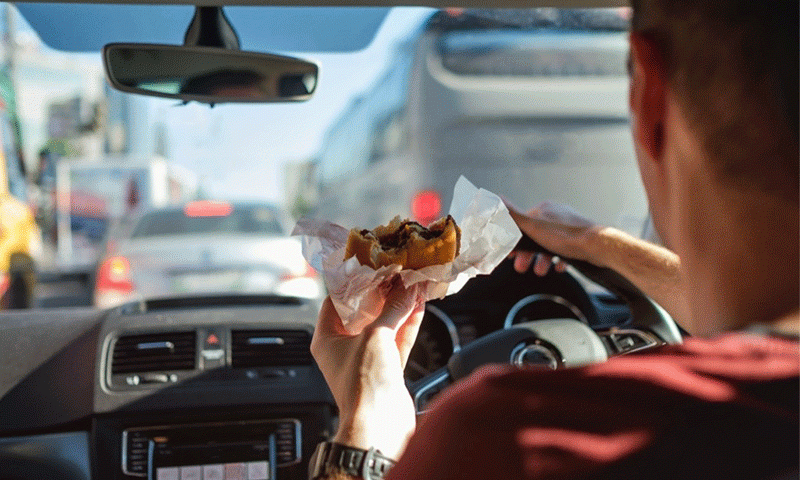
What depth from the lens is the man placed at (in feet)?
3.08

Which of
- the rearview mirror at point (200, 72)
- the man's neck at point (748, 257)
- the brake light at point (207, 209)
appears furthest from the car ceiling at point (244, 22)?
the brake light at point (207, 209)

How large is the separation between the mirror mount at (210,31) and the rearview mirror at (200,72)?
0.12 feet

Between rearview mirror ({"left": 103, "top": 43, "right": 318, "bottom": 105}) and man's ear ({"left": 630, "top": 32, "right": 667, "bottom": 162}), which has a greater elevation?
man's ear ({"left": 630, "top": 32, "right": 667, "bottom": 162})

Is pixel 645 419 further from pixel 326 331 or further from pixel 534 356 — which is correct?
pixel 534 356

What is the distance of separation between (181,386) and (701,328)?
2.03 m

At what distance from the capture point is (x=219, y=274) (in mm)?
8039

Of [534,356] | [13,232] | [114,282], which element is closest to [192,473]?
[534,356]

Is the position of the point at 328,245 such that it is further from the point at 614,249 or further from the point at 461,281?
the point at 614,249

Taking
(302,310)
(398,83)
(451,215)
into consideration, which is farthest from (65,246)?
(451,215)

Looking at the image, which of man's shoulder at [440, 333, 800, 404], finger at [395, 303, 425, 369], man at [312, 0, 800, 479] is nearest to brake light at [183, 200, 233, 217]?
finger at [395, 303, 425, 369]

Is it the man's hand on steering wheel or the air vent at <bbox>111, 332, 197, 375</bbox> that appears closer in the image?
the man's hand on steering wheel

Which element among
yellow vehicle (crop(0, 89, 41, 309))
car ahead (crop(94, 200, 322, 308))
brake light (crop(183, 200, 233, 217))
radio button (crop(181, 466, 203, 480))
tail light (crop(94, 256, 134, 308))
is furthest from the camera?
brake light (crop(183, 200, 233, 217))

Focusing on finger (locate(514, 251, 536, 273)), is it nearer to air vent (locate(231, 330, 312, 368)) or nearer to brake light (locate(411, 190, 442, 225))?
air vent (locate(231, 330, 312, 368))

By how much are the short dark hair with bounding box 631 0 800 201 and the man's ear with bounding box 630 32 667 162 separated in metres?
0.04
